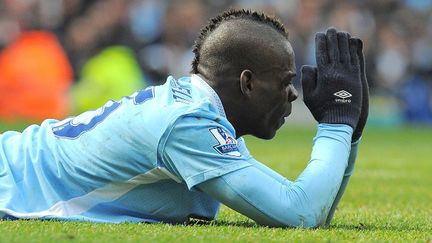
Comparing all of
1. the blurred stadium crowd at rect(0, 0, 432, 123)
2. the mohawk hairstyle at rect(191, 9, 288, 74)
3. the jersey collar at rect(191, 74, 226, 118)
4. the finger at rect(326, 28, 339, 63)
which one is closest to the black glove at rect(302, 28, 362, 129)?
the finger at rect(326, 28, 339, 63)

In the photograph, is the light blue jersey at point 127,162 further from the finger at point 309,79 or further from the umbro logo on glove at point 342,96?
the umbro logo on glove at point 342,96

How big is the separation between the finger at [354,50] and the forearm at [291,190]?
0.41 m

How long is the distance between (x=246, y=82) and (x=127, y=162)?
716mm

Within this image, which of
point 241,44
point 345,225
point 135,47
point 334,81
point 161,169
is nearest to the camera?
point 161,169

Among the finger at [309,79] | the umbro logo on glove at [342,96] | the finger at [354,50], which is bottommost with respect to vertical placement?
the umbro logo on glove at [342,96]

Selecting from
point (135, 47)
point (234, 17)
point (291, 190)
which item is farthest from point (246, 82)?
point (135, 47)

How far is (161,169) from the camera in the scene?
17.7ft

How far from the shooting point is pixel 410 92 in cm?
2333

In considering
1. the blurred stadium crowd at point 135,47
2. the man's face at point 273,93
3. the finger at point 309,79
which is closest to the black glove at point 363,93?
the finger at point 309,79

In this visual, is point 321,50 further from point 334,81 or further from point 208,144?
point 208,144

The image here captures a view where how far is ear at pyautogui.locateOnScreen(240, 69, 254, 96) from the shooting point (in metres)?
5.51

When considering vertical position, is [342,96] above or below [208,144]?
above

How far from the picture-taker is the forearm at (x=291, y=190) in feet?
17.2

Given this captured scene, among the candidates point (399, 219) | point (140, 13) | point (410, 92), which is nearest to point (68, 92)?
point (140, 13)
